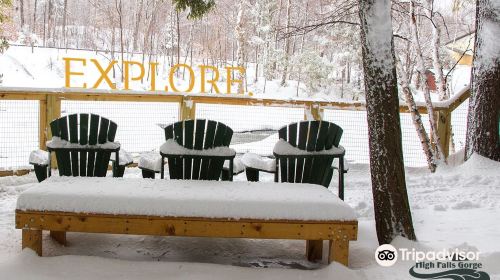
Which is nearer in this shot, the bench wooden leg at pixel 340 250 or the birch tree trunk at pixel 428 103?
the bench wooden leg at pixel 340 250

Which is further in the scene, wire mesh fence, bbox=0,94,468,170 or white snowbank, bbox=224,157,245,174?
wire mesh fence, bbox=0,94,468,170

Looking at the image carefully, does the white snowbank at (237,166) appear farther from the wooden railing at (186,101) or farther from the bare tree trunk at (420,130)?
the bare tree trunk at (420,130)

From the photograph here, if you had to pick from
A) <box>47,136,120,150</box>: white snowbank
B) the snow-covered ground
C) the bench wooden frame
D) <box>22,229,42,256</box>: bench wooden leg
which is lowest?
the snow-covered ground

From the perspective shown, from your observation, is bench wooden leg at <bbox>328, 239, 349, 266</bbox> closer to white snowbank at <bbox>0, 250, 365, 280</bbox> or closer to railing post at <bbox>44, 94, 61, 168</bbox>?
white snowbank at <bbox>0, 250, 365, 280</bbox>

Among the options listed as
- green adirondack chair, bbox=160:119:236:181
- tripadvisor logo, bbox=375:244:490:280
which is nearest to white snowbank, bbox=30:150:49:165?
green adirondack chair, bbox=160:119:236:181

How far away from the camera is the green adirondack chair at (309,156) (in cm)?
405

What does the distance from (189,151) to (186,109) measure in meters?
2.25

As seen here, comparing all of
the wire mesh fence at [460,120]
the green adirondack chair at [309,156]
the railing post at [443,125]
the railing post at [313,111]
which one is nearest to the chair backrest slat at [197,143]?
the green adirondack chair at [309,156]

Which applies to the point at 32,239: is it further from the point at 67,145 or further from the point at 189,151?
the point at 67,145

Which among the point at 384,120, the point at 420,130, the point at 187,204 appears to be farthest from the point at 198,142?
the point at 420,130

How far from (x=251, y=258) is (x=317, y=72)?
18.7 meters

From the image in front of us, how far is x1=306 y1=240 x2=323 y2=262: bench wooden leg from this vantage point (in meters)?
3.15

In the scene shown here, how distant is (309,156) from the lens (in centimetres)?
405

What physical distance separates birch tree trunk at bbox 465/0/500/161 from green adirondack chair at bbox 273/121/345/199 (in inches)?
87.9
